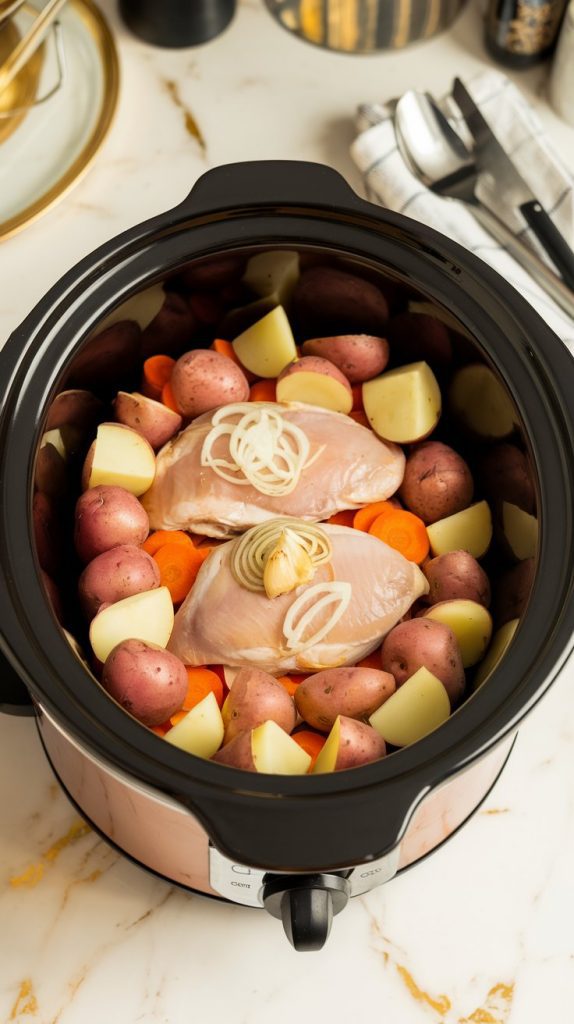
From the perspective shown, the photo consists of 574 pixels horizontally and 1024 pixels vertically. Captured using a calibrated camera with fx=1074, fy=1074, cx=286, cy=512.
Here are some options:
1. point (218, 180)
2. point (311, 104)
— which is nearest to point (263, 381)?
point (218, 180)

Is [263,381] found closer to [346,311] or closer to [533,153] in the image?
[346,311]

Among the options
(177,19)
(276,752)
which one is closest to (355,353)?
(276,752)

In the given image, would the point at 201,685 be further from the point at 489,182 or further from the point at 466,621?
the point at 489,182

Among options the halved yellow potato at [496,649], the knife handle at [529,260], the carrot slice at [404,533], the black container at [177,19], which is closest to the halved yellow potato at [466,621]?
the halved yellow potato at [496,649]

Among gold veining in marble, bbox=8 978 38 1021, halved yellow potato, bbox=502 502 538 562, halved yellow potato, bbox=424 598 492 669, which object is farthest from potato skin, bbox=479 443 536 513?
gold veining in marble, bbox=8 978 38 1021

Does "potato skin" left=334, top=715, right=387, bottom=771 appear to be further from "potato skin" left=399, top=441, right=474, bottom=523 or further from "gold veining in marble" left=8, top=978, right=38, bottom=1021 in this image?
"gold veining in marble" left=8, top=978, right=38, bottom=1021

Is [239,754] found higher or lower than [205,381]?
lower
